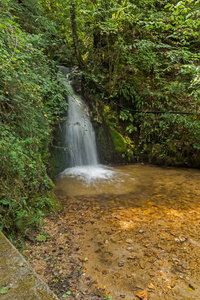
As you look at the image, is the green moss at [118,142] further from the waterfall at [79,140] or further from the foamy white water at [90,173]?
the foamy white water at [90,173]

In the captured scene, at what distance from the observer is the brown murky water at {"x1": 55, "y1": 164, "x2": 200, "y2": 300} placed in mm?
1998

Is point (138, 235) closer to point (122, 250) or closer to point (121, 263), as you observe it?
point (122, 250)

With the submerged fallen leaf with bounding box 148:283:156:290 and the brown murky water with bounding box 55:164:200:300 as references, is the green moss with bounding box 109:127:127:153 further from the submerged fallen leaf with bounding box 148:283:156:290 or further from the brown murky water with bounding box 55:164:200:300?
the submerged fallen leaf with bounding box 148:283:156:290

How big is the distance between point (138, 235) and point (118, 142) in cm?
483

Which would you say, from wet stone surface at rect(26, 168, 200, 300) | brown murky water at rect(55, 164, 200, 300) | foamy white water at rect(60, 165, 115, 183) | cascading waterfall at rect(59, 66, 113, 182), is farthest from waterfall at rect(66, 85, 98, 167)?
wet stone surface at rect(26, 168, 200, 300)

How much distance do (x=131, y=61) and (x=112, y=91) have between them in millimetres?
1436

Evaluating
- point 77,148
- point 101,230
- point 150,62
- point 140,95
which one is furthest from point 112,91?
point 101,230

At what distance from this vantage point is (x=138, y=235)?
2.86 m

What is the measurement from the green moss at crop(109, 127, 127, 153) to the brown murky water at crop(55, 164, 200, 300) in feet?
7.29

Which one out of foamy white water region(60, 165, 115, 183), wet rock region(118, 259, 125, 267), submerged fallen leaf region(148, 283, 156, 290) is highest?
foamy white water region(60, 165, 115, 183)

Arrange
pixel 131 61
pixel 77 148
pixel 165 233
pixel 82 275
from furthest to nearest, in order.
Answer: pixel 131 61 → pixel 77 148 → pixel 165 233 → pixel 82 275

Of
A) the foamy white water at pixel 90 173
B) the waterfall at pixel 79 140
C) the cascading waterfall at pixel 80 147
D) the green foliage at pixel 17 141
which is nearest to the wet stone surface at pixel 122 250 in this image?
the green foliage at pixel 17 141

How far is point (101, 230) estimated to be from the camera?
2.99m

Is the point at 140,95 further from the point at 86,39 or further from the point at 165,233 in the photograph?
the point at 165,233
